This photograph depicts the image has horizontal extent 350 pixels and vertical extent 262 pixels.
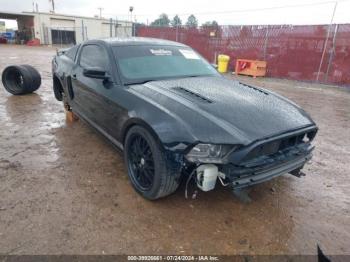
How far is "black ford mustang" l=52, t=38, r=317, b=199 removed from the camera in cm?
221

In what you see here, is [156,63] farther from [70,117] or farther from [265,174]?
[70,117]

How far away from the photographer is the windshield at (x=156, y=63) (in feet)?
10.6

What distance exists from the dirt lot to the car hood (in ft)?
2.76

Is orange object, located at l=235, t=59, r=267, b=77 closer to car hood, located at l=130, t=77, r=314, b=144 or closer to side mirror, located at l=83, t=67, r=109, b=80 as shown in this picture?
car hood, located at l=130, t=77, r=314, b=144

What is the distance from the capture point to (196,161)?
2186 mm

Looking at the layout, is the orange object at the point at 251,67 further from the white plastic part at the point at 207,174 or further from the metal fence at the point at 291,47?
the white plastic part at the point at 207,174

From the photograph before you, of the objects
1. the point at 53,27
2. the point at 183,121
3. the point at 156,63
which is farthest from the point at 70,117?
the point at 53,27

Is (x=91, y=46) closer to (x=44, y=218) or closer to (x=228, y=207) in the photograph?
(x=44, y=218)

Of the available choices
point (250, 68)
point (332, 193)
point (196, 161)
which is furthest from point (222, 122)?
point (250, 68)

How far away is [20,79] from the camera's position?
6.92 m

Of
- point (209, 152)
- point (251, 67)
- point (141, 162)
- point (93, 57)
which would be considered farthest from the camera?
point (251, 67)

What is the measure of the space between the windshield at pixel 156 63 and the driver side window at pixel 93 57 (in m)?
0.20

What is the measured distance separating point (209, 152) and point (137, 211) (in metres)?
0.95

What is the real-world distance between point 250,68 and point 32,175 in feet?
38.6
